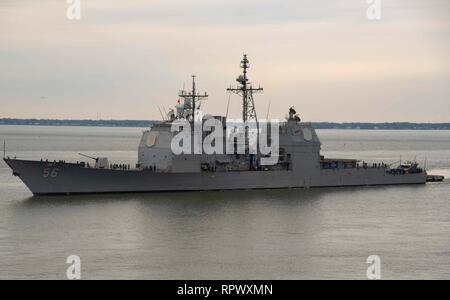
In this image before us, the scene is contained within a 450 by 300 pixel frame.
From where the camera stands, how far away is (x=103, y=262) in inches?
918

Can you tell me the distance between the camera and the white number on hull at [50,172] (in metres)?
36.4

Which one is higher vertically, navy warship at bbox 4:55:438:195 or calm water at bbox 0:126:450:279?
navy warship at bbox 4:55:438:195

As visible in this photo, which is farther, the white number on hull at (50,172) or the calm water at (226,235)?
the white number on hull at (50,172)

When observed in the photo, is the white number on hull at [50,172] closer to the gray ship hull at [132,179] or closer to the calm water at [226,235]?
the gray ship hull at [132,179]

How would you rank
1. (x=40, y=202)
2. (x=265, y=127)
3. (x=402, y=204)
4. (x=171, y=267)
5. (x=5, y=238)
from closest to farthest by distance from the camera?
1. (x=171, y=267)
2. (x=5, y=238)
3. (x=40, y=202)
4. (x=402, y=204)
5. (x=265, y=127)

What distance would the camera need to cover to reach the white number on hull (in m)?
36.4

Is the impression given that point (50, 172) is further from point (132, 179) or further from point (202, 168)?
point (202, 168)

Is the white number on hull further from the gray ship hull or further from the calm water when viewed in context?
the calm water

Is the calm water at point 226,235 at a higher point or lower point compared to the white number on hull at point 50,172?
lower

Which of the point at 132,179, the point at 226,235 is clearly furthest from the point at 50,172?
the point at 226,235
